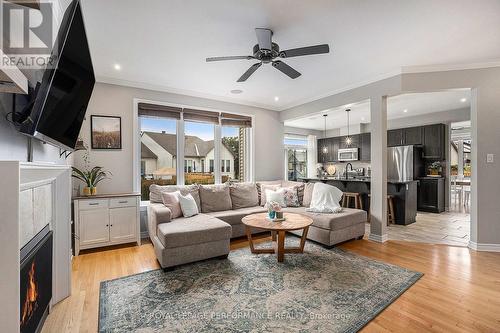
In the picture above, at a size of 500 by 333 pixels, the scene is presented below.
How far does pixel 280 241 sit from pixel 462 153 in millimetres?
8175

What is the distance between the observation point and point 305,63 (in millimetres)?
3338

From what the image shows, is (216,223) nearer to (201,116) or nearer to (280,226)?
(280,226)

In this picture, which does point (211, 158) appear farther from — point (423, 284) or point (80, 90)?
point (423, 284)

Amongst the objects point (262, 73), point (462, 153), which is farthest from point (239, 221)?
point (462, 153)

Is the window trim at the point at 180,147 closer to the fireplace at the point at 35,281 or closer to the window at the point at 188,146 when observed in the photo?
the window at the point at 188,146

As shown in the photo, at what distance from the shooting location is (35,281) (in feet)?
4.95

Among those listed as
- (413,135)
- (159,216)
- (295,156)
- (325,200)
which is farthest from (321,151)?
(159,216)

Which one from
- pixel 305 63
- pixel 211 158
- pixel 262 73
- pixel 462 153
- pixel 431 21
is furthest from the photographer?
pixel 462 153

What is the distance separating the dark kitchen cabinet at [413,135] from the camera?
6.62m

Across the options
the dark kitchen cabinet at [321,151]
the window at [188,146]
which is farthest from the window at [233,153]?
the dark kitchen cabinet at [321,151]

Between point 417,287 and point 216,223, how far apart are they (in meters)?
2.30

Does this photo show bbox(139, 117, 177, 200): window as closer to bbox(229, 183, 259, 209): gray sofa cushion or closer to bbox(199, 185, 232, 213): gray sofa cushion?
bbox(199, 185, 232, 213): gray sofa cushion

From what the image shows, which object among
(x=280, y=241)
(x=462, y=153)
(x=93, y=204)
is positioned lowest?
(x=280, y=241)

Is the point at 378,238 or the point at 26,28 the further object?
the point at 378,238
